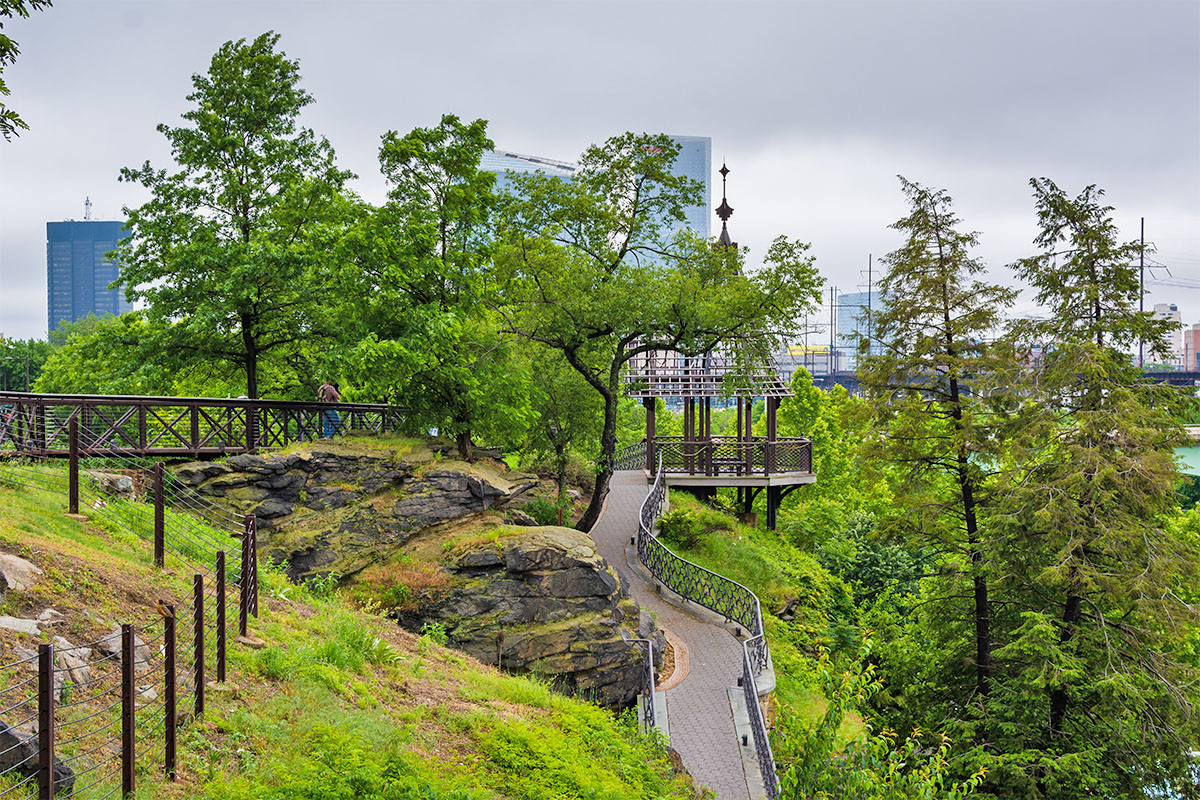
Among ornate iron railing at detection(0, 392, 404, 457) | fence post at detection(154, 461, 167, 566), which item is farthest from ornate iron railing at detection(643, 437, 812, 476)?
fence post at detection(154, 461, 167, 566)

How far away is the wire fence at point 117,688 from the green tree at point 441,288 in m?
6.44

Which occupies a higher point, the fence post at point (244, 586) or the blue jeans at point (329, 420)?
the blue jeans at point (329, 420)

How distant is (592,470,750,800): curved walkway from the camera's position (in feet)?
42.1

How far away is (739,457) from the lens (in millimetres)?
26047

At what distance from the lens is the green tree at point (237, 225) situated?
2080cm

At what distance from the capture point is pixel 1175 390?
14.8 m

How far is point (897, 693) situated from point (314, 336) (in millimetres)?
17081

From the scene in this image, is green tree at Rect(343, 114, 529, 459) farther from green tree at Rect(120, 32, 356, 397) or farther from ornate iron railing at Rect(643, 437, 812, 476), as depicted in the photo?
ornate iron railing at Rect(643, 437, 812, 476)

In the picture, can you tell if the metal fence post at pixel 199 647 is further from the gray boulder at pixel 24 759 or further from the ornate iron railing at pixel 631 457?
the ornate iron railing at pixel 631 457

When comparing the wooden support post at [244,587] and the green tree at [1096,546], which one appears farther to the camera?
the green tree at [1096,546]

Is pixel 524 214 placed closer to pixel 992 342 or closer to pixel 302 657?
pixel 992 342

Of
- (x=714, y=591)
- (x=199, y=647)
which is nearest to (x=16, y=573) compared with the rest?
(x=199, y=647)

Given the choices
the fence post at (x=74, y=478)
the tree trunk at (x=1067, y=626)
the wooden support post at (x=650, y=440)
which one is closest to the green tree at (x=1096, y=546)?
the tree trunk at (x=1067, y=626)

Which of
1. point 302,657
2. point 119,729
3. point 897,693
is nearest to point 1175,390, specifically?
point 897,693
